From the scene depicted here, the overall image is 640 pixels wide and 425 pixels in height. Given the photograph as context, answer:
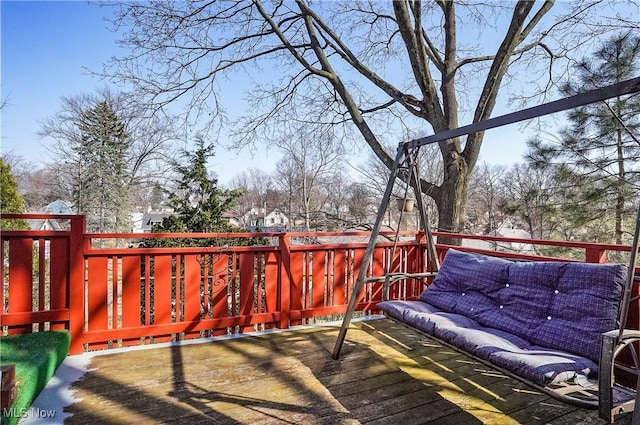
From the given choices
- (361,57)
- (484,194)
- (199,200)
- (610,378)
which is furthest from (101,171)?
(610,378)

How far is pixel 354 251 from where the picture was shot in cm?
353

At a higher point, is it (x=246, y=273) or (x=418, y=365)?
(x=246, y=273)

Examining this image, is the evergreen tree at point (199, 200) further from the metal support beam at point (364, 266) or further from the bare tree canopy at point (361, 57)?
the metal support beam at point (364, 266)

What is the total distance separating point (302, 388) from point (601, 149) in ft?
21.9

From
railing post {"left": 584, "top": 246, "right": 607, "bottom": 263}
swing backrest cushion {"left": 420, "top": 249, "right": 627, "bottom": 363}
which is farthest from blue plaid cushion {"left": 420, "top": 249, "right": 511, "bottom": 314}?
railing post {"left": 584, "top": 246, "right": 607, "bottom": 263}

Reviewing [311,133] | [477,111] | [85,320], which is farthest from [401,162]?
[311,133]

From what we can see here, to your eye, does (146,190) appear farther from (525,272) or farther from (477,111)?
(525,272)

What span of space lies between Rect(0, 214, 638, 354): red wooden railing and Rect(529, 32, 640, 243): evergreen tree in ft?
13.7

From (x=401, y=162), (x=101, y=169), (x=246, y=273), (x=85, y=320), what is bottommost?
(x=85, y=320)

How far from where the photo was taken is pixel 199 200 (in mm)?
7957

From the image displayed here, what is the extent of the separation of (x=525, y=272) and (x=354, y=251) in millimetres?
1596

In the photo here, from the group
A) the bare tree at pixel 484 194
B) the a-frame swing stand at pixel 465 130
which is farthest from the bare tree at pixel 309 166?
the a-frame swing stand at pixel 465 130

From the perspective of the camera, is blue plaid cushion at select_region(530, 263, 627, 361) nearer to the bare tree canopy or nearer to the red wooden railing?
the red wooden railing

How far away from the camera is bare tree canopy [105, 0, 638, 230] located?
575cm
